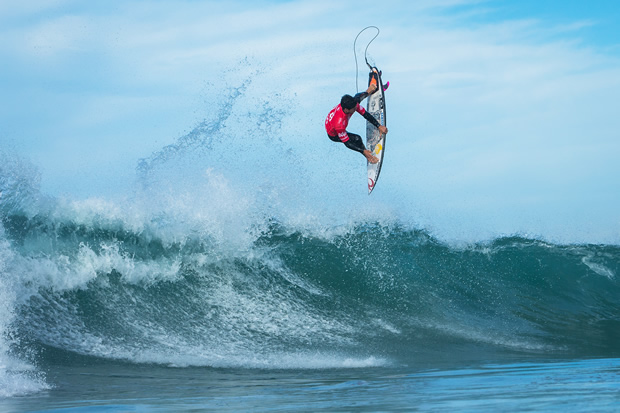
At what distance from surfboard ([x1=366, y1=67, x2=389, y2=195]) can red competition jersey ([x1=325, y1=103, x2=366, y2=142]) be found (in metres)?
0.72

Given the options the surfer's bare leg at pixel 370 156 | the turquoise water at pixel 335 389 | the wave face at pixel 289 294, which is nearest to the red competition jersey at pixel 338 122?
the surfer's bare leg at pixel 370 156

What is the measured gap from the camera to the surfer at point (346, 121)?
25.4ft

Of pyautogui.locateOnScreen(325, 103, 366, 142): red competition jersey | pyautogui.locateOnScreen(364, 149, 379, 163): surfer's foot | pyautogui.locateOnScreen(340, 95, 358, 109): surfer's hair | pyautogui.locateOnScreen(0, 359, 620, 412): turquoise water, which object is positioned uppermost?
pyautogui.locateOnScreen(340, 95, 358, 109): surfer's hair

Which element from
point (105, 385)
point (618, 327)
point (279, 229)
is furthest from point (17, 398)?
point (618, 327)

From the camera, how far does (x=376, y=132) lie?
8.64 meters

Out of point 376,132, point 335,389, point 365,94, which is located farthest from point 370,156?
point 335,389

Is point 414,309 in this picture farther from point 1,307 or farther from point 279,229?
point 1,307

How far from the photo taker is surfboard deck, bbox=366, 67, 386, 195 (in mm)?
8469

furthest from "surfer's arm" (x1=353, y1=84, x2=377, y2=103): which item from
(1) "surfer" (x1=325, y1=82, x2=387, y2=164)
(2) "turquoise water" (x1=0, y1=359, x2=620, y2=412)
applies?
(2) "turquoise water" (x1=0, y1=359, x2=620, y2=412)

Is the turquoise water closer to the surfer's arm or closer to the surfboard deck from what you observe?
the surfboard deck

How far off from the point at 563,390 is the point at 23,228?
26.5 ft

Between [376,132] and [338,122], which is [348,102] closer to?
[338,122]

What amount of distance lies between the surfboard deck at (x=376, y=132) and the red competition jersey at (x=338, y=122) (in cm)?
72

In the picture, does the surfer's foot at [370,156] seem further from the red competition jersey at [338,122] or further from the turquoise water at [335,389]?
the turquoise water at [335,389]
